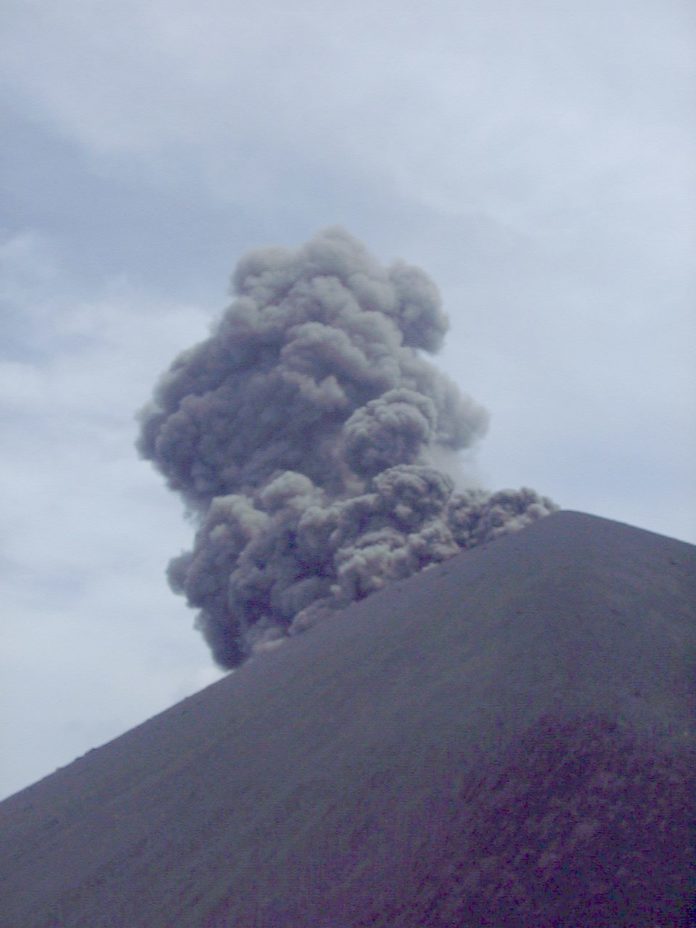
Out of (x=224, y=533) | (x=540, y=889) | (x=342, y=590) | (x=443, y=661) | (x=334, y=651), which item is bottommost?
(x=540, y=889)

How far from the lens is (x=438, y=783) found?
5.60 m

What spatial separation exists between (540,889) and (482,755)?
1310mm

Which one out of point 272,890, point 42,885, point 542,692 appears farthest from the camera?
point 42,885

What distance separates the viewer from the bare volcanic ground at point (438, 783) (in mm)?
4559

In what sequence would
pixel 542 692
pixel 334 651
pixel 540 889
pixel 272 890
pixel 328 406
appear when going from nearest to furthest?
pixel 540 889, pixel 272 890, pixel 542 692, pixel 334 651, pixel 328 406

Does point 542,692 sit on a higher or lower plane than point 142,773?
lower

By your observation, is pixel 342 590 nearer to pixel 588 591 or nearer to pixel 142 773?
pixel 142 773

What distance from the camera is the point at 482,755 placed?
5633mm

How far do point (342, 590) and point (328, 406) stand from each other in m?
11.0

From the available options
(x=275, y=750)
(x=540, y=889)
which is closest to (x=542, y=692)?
(x=540, y=889)

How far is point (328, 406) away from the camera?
1409 inches

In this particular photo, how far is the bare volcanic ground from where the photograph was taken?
15.0 feet

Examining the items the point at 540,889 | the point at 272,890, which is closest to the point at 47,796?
the point at 272,890

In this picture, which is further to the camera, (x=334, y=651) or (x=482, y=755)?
(x=334, y=651)
